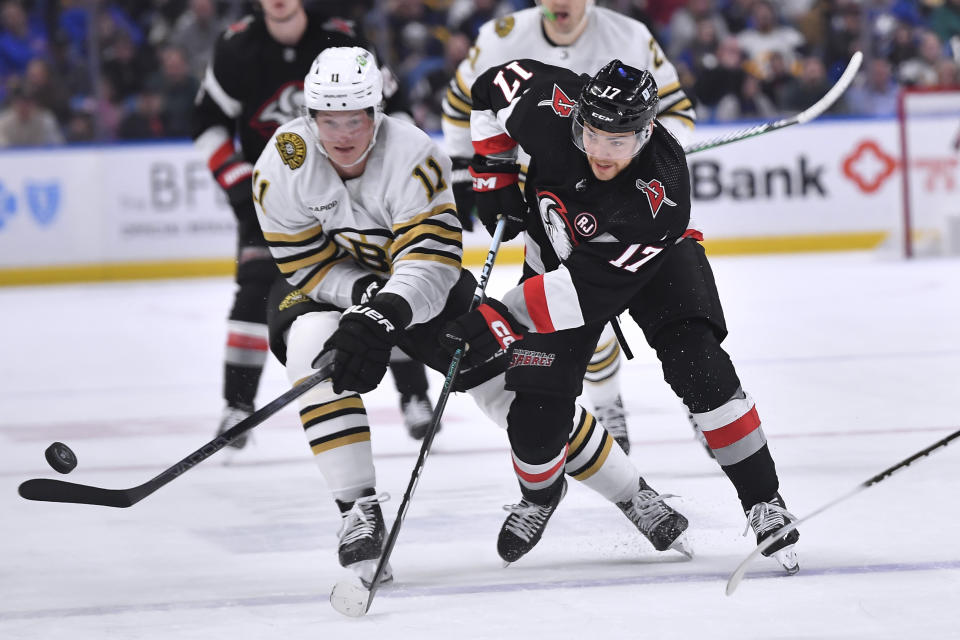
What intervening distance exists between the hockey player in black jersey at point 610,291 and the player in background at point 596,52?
81 cm

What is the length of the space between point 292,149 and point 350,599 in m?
0.88

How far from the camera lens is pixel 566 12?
3.50 meters

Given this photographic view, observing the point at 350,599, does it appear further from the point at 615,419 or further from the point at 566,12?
the point at 566,12

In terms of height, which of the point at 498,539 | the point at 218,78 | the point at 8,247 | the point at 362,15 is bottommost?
the point at 8,247

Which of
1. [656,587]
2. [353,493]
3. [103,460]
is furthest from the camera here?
[103,460]

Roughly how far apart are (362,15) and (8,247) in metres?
2.47

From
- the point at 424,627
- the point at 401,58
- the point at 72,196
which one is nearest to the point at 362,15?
the point at 401,58

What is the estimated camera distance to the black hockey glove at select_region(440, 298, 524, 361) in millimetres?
2479

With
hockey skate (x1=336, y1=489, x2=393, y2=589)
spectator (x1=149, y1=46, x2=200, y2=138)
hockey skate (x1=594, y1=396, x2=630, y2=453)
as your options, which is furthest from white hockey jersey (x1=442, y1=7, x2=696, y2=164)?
spectator (x1=149, y1=46, x2=200, y2=138)

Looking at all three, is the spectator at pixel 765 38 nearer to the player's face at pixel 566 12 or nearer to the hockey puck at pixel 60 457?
the player's face at pixel 566 12

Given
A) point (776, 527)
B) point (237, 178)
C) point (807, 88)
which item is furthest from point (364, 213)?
point (807, 88)

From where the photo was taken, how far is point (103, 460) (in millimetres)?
3797

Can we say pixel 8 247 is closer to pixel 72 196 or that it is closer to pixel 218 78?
pixel 72 196

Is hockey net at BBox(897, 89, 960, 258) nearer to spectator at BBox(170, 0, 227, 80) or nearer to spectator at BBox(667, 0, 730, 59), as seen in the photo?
spectator at BBox(667, 0, 730, 59)
